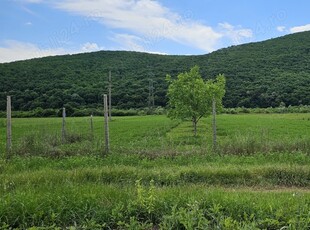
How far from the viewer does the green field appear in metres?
5.60

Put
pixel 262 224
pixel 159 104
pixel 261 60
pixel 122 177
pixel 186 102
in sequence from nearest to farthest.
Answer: pixel 262 224, pixel 122 177, pixel 186 102, pixel 159 104, pixel 261 60

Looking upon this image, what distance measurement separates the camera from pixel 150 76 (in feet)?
295

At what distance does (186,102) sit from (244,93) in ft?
180

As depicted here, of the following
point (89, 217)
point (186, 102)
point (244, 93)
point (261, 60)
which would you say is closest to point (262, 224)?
point (89, 217)

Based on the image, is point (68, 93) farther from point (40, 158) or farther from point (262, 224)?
point (262, 224)

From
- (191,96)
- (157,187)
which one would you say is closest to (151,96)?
(191,96)

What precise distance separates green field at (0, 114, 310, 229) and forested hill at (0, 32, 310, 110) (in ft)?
207

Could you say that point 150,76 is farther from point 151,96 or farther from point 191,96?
point 191,96

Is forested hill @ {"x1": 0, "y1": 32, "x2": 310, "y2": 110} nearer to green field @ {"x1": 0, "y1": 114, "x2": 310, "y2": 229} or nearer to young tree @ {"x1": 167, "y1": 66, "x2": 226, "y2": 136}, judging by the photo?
young tree @ {"x1": 167, "y1": 66, "x2": 226, "y2": 136}

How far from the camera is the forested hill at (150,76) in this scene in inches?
2987

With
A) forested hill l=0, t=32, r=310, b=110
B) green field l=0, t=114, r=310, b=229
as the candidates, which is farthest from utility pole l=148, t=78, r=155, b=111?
green field l=0, t=114, r=310, b=229

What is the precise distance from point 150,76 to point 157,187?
81.8m

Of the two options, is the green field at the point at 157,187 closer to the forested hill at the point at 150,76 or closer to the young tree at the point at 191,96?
the young tree at the point at 191,96

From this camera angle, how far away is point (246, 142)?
13133 millimetres
